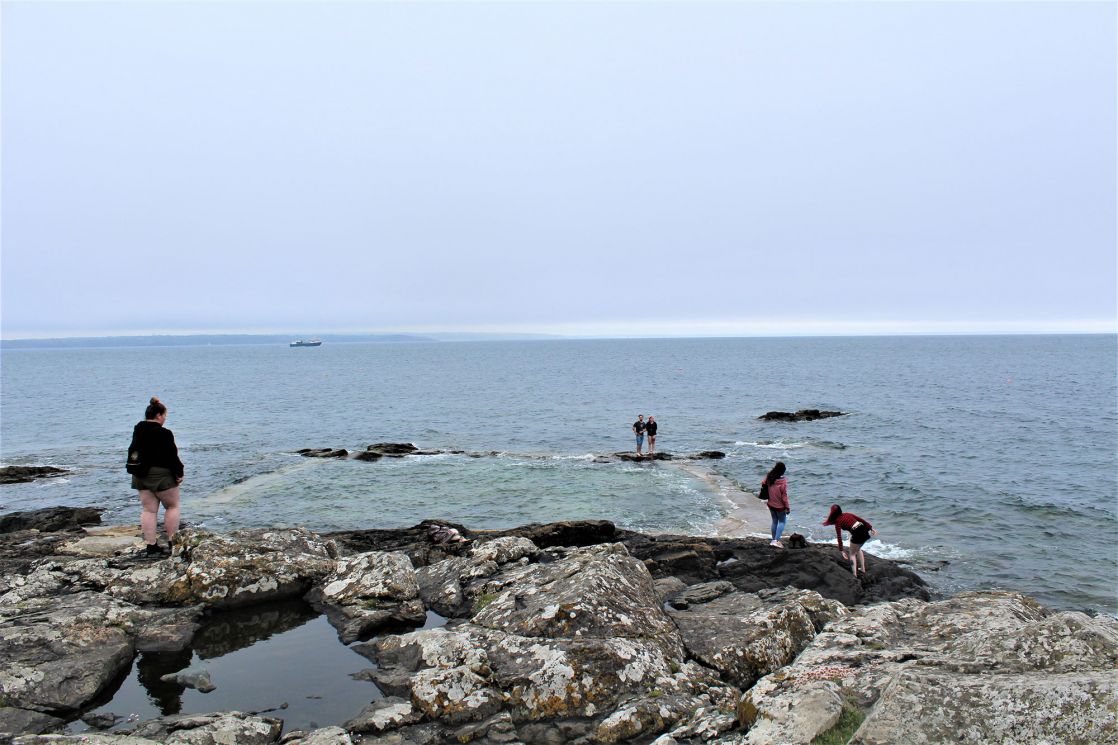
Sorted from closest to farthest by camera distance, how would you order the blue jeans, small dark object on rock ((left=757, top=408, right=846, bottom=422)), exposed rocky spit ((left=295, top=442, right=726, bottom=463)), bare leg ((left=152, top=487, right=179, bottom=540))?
1. bare leg ((left=152, top=487, right=179, bottom=540))
2. the blue jeans
3. exposed rocky spit ((left=295, top=442, right=726, bottom=463))
4. small dark object on rock ((left=757, top=408, right=846, bottom=422))

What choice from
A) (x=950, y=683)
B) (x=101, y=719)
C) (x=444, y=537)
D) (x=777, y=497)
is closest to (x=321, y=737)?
(x=101, y=719)

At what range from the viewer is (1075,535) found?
78.3 feet

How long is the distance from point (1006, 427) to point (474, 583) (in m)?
54.0

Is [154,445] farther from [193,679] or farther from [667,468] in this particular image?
[667,468]

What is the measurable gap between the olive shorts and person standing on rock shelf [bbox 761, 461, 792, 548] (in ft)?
48.6

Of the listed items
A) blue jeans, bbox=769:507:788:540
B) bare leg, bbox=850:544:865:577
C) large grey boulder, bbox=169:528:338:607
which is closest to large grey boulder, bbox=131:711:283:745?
large grey boulder, bbox=169:528:338:607

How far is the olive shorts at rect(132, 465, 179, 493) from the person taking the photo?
12617mm

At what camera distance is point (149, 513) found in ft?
42.8

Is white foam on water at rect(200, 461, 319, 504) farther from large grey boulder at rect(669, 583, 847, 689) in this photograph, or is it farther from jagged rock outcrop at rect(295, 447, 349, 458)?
large grey boulder at rect(669, 583, 847, 689)

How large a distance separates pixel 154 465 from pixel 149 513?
118cm

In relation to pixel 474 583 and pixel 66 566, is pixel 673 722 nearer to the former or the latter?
pixel 474 583

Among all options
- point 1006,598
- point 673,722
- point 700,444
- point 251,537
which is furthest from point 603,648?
point 700,444

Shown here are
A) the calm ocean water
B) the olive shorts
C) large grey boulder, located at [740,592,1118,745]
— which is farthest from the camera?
the calm ocean water

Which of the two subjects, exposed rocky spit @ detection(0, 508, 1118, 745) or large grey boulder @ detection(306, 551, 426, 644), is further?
large grey boulder @ detection(306, 551, 426, 644)
